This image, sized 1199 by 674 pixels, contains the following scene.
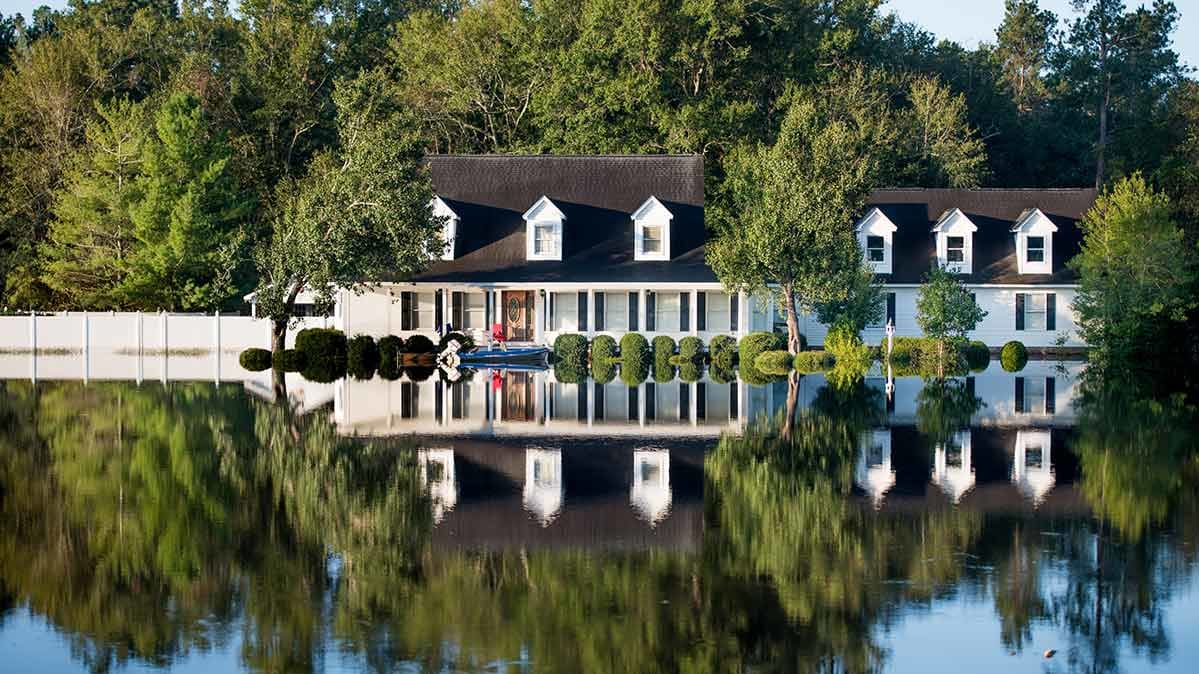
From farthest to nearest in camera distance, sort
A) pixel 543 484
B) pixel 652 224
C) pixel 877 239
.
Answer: pixel 877 239, pixel 652 224, pixel 543 484

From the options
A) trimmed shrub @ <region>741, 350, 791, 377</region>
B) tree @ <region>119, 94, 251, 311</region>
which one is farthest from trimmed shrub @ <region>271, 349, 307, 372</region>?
trimmed shrub @ <region>741, 350, 791, 377</region>

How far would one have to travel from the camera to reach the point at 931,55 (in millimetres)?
86250

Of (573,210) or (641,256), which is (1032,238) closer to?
(641,256)

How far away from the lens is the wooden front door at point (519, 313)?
55.1 m

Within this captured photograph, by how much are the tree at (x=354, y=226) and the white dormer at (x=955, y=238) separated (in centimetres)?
2109

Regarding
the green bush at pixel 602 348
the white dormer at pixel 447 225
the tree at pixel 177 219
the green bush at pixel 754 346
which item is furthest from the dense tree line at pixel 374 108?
the green bush at pixel 754 346

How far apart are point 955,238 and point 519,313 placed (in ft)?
59.3

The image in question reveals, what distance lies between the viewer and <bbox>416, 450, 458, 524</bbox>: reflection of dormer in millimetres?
18953

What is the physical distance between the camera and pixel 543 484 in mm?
20969

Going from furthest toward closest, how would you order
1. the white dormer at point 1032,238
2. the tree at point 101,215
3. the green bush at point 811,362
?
the white dormer at point 1032,238, the tree at point 101,215, the green bush at point 811,362

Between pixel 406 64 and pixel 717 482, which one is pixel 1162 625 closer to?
pixel 717 482

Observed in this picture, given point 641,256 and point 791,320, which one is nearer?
point 791,320

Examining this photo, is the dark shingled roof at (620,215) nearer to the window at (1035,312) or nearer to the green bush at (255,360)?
the window at (1035,312)

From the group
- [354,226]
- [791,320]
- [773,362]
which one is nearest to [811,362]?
[773,362]
